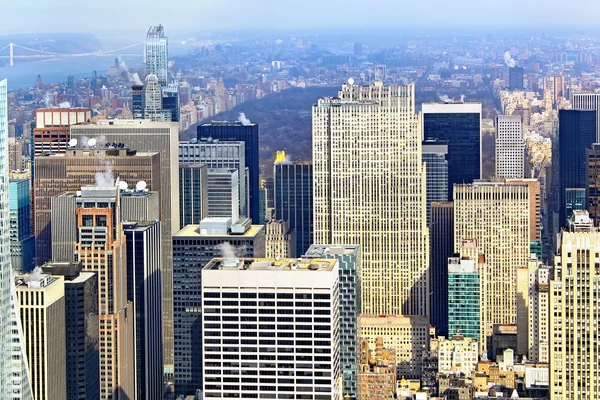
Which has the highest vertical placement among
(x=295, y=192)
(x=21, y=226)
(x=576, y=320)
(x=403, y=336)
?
(x=295, y=192)

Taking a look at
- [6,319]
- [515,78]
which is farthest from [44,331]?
[515,78]

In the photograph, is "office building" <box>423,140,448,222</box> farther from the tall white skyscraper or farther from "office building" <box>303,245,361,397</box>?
the tall white skyscraper

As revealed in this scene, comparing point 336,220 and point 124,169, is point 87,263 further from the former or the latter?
point 336,220

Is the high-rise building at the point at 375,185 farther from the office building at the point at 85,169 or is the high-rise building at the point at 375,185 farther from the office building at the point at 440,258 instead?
the office building at the point at 85,169

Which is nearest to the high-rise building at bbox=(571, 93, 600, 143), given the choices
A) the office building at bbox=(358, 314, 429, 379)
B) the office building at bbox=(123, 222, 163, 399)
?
the office building at bbox=(358, 314, 429, 379)

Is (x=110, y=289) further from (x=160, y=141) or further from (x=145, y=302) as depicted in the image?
(x=160, y=141)

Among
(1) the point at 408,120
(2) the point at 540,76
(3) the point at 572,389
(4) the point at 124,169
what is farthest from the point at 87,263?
(2) the point at 540,76

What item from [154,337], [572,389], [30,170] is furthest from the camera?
[30,170]
